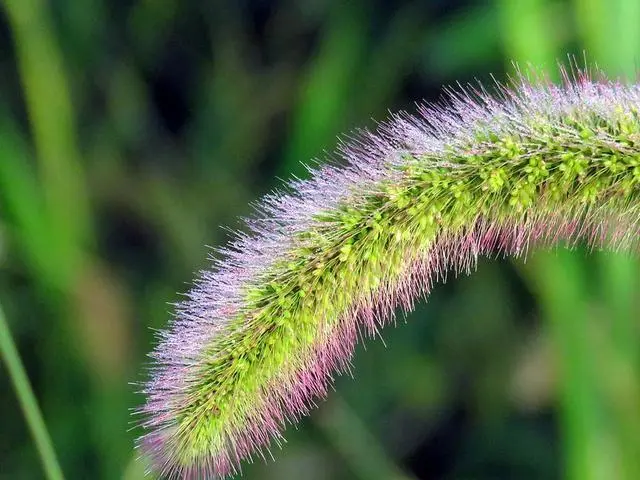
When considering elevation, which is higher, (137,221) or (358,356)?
(137,221)

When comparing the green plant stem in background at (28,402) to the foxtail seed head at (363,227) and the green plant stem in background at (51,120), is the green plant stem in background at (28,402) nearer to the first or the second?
the foxtail seed head at (363,227)

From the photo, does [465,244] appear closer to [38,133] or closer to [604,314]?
[604,314]

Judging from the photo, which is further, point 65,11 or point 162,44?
point 162,44

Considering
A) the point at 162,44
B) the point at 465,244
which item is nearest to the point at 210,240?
the point at 162,44

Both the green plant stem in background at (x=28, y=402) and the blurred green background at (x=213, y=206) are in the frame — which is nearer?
the green plant stem in background at (x=28, y=402)

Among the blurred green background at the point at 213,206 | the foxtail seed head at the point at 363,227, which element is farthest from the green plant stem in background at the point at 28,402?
the blurred green background at the point at 213,206

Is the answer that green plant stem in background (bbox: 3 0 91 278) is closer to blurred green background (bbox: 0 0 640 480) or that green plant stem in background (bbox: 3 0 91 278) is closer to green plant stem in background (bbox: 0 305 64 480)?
blurred green background (bbox: 0 0 640 480)

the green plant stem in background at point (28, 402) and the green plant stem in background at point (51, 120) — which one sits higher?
the green plant stem in background at point (51, 120)
